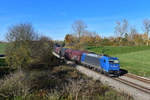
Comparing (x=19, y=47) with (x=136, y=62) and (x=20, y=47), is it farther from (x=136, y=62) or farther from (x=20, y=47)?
(x=136, y=62)

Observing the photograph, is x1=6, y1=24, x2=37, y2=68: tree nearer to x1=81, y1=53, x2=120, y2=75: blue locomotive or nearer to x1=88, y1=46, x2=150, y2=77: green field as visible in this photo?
x1=81, y1=53, x2=120, y2=75: blue locomotive

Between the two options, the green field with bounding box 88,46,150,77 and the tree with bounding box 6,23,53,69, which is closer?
the tree with bounding box 6,23,53,69

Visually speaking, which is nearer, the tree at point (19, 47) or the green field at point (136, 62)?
the tree at point (19, 47)

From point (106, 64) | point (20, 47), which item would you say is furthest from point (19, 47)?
point (106, 64)

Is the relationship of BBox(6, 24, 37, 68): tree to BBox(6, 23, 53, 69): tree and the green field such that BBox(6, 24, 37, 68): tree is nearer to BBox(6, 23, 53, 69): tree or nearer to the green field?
BBox(6, 23, 53, 69): tree

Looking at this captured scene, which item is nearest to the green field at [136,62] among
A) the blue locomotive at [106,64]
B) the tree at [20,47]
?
the blue locomotive at [106,64]

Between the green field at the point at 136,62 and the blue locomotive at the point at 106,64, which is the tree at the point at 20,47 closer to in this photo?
the blue locomotive at the point at 106,64

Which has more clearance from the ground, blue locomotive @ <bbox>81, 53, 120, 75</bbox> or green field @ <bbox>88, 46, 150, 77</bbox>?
blue locomotive @ <bbox>81, 53, 120, 75</bbox>

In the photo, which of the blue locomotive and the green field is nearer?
the blue locomotive

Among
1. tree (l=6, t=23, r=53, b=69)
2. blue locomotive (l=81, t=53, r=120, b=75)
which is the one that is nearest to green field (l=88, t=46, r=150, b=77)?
blue locomotive (l=81, t=53, r=120, b=75)

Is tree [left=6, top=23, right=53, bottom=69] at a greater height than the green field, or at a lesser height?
greater

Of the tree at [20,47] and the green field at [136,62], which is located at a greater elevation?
the tree at [20,47]

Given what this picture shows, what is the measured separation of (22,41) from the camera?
18.0 metres

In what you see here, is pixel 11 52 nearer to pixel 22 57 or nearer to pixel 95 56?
pixel 22 57
